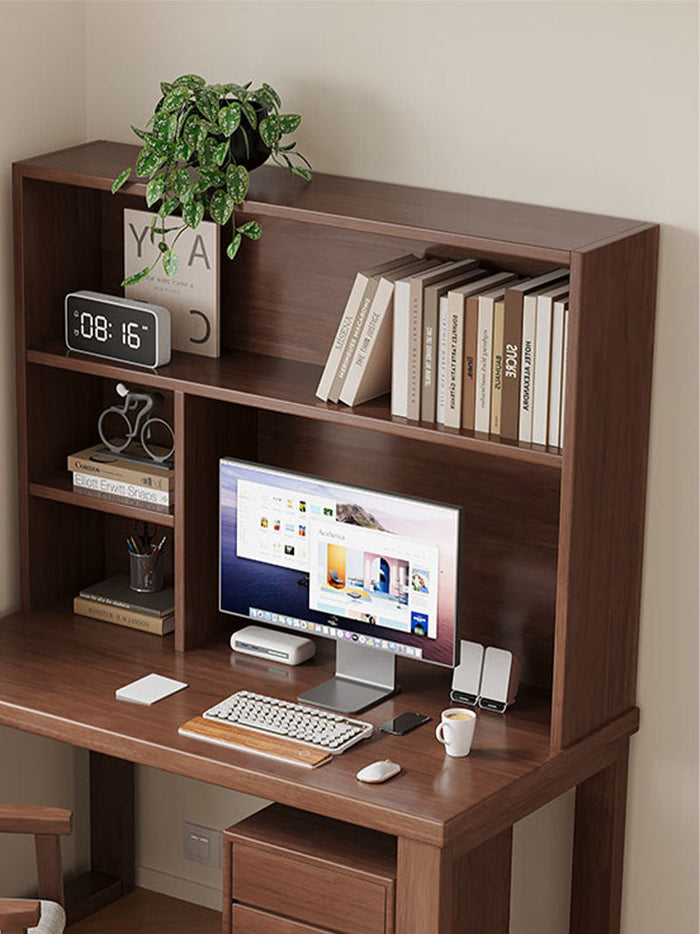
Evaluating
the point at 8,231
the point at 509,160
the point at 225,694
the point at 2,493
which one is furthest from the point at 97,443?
the point at 509,160

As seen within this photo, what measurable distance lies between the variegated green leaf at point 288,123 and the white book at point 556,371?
2.16 ft

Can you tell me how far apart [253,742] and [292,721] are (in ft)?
0.32

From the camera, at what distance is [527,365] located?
9.43ft

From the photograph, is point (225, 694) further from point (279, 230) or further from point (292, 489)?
point (279, 230)

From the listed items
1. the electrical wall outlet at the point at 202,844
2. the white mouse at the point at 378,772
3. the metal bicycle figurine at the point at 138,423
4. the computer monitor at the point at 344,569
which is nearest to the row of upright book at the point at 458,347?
the computer monitor at the point at 344,569

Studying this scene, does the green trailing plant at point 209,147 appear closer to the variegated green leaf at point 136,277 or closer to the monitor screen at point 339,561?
the variegated green leaf at point 136,277

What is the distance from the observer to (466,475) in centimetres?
321

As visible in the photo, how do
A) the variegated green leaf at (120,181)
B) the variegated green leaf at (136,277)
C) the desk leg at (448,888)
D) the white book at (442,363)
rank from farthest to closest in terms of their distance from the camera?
the variegated green leaf at (136,277) < the variegated green leaf at (120,181) < the white book at (442,363) < the desk leg at (448,888)

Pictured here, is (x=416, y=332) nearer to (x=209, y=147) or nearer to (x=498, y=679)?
(x=209, y=147)

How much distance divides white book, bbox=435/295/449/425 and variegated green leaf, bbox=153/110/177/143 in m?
0.60

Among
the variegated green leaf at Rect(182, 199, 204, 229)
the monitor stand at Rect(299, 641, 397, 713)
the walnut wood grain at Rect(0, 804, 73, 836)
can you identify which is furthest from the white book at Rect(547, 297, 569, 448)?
the walnut wood grain at Rect(0, 804, 73, 836)

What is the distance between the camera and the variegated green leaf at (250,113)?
3.07 metres

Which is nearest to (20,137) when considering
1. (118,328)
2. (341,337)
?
(118,328)

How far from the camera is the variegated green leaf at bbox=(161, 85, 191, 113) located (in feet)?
10.1
